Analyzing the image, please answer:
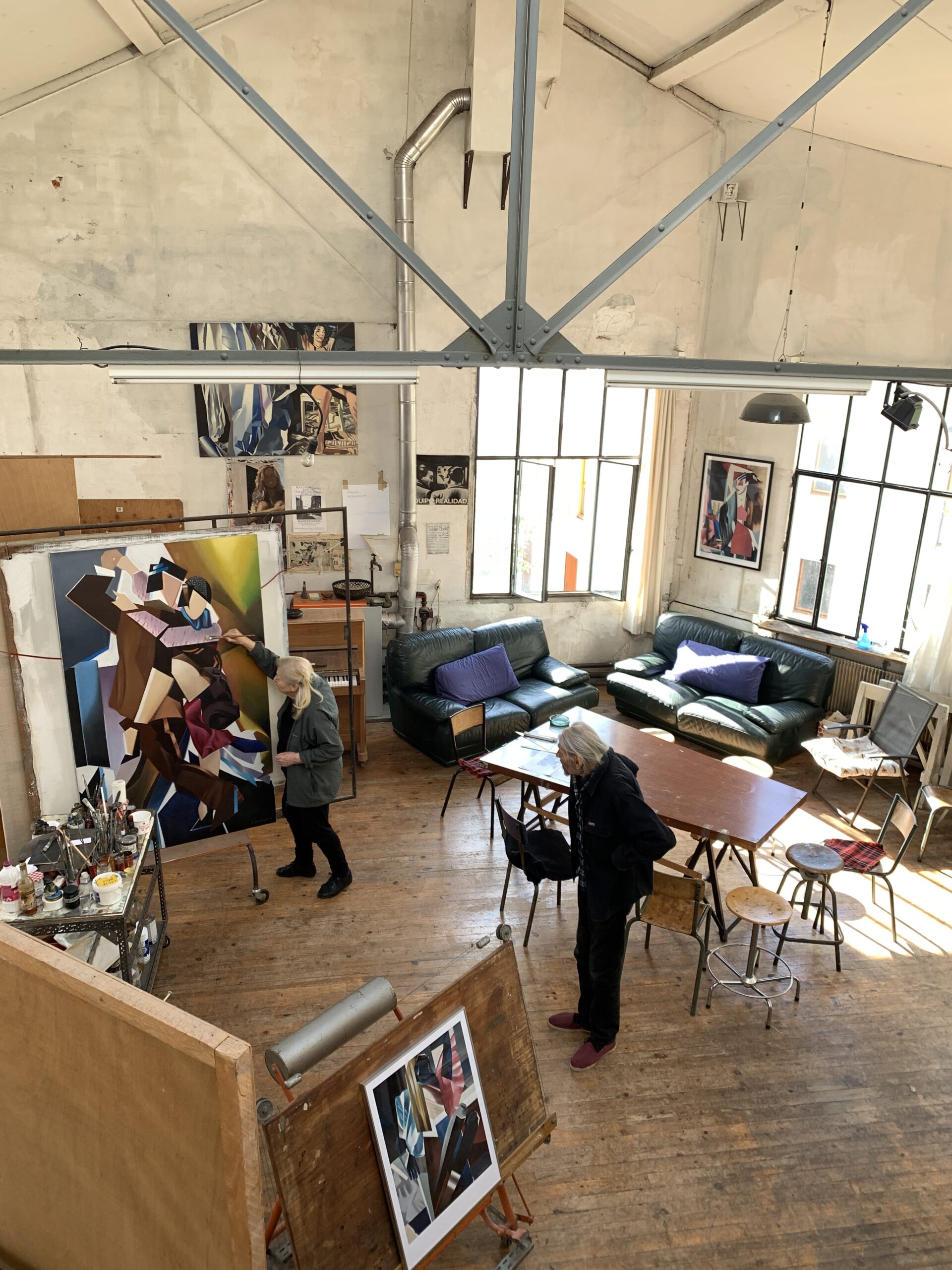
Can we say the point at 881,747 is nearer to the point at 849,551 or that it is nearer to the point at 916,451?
the point at 849,551

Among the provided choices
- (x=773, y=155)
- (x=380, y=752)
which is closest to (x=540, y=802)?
(x=380, y=752)

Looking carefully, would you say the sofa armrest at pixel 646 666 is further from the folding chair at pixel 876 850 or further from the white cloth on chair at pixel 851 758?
the folding chair at pixel 876 850

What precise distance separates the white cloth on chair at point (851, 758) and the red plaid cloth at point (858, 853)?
137cm

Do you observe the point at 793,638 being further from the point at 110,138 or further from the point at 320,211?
the point at 110,138

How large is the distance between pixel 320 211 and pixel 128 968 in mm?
6447

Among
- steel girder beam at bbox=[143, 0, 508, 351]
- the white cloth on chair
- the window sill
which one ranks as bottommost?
the white cloth on chair

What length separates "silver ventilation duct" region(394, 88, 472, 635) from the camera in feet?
25.1

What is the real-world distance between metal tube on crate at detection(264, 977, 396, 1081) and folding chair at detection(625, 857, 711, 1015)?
2.20 meters

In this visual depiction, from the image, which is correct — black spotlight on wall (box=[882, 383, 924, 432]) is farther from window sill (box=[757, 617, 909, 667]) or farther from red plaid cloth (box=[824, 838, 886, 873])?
red plaid cloth (box=[824, 838, 886, 873])

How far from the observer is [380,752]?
8.22 meters

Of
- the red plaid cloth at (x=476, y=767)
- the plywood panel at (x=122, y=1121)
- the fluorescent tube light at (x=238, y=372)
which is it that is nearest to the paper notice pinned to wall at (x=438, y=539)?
the red plaid cloth at (x=476, y=767)

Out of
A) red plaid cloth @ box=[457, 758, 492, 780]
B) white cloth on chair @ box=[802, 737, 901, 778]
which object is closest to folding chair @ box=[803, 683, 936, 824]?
Answer: white cloth on chair @ box=[802, 737, 901, 778]

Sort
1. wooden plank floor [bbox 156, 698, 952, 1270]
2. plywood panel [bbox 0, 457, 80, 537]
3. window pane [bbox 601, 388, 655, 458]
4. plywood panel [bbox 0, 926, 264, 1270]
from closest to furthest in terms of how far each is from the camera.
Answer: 1. plywood panel [bbox 0, 926, 264, 1270]
2. wooden plank floor [bbox 156, 698, 952, 1270]
3. plywood panel [bbox 0, 457, 80, 537]
4. window pane [bbox 601, 388, 655, 458]

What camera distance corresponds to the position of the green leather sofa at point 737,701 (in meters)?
8.03
